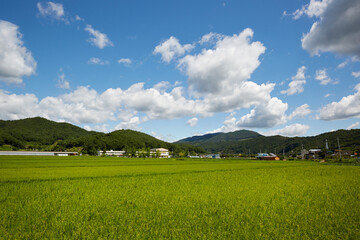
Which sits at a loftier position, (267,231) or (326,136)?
(326,136)

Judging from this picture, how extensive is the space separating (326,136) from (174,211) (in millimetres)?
226866

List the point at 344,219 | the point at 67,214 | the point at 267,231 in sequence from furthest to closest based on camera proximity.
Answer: the point at 67,214, the point at 344,219, the point at 267,231

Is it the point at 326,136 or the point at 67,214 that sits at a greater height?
the point at 326,136

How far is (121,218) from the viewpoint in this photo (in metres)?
7.89

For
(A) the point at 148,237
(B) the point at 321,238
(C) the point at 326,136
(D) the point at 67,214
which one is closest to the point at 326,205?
(B) the point at 321,238

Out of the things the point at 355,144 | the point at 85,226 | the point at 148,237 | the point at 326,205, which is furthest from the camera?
the point at 355,144

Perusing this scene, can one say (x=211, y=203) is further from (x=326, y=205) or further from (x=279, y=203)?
(x=326, y=205)

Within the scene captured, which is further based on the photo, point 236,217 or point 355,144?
point 355,144

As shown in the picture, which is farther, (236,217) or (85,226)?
(236,217)

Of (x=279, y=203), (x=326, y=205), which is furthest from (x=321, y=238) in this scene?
(x=326, y=205)

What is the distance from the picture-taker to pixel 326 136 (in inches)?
7411

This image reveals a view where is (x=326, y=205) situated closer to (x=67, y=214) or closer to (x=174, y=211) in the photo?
(x=174, y=211)

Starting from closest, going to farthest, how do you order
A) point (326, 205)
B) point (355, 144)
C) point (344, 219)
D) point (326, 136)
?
point (344, 219), point (326, 205), point (355, 144), point (326, 136)

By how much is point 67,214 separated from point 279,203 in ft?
33.0
